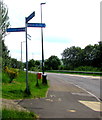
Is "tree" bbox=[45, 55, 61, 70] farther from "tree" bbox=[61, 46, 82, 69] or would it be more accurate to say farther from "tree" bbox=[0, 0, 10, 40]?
"tree" bbox=[0, 0, 10, 40]

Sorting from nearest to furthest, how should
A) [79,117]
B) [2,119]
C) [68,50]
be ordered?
[2,119], [79,117], [68,50]

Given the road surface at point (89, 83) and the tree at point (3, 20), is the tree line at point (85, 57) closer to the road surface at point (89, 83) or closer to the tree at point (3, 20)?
the road surface at point (89, 83)

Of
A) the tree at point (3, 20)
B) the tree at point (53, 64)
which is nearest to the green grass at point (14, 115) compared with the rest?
the tree at point (3, 20)

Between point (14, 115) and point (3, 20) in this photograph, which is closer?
point (14, 115)

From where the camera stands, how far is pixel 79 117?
6.55 m

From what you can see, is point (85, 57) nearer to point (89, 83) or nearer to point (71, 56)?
point (71, 56)

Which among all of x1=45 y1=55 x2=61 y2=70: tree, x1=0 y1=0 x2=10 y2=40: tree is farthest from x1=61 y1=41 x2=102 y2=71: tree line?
x1=0 y1=0 x2=10 y2=40: tree

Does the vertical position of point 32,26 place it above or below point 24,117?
above

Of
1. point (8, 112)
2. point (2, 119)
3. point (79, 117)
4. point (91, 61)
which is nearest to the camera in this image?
point (2, 119)

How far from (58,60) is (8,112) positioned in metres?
92.3

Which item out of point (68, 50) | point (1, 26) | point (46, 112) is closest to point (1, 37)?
point (1, 26)

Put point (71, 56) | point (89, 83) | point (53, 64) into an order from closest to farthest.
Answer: point (89, 83), point (71, 56), point (53, 64)

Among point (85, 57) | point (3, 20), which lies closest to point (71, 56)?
point (85, 57)

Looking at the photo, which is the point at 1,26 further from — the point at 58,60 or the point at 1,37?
the point at 58,60
